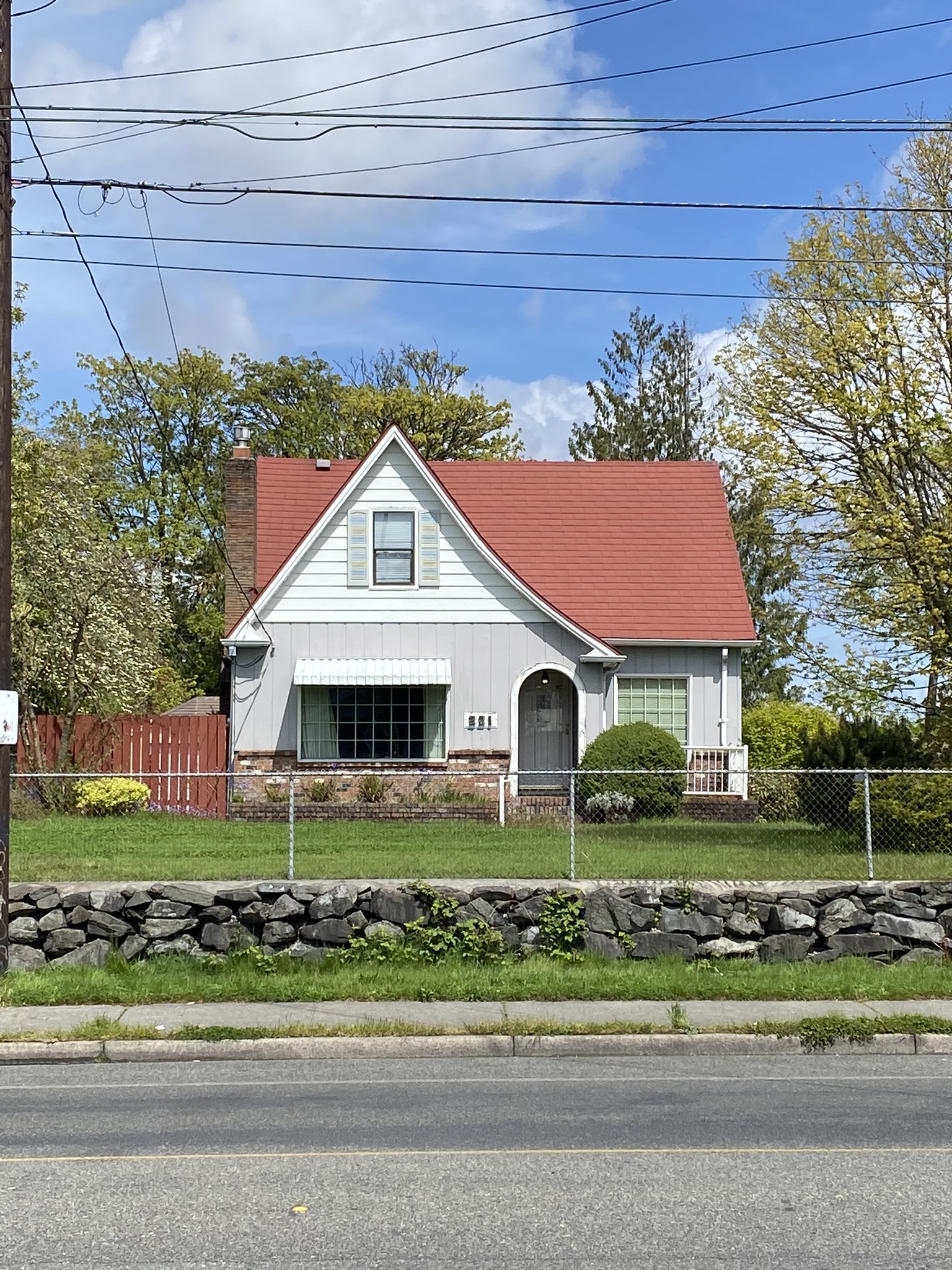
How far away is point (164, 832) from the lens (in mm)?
19016

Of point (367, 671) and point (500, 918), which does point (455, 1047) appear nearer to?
point (500, 918)

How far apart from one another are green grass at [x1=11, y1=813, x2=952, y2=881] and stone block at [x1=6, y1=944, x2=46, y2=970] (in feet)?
3.46

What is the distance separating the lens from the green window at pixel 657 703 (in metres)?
26.5

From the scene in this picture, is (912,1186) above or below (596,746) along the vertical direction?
below

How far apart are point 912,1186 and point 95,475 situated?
3765cm

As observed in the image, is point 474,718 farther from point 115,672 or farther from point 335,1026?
point 335,1026

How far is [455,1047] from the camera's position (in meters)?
10.1

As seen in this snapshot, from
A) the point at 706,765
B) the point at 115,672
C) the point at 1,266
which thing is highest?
the point at 1,266

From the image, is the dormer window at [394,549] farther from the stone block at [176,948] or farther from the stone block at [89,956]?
the stone block at [89,956]

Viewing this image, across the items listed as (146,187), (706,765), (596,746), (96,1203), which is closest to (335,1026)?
(96,1203)

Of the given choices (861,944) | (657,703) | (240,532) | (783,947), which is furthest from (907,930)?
(240,532)

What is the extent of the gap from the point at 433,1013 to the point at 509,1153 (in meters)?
3.75

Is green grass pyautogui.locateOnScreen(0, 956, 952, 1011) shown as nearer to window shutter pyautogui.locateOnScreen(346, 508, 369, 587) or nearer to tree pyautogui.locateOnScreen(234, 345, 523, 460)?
window shutter pyautogui.locateOnScreen(346, 508, 369, 587)

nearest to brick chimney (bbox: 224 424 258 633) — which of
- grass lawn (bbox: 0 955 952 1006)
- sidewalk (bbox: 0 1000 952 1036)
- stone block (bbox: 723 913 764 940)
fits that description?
grass lawn (bbox: 0 955 952 1006)
